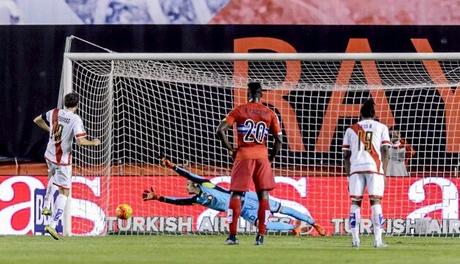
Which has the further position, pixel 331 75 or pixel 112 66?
pixel 331 75

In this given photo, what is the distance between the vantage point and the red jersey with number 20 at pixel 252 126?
14945 mm

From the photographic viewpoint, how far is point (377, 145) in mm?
14859

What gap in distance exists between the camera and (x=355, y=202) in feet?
48.4

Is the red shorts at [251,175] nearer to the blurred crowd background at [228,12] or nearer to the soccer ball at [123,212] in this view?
the soccer ball at [123,212]

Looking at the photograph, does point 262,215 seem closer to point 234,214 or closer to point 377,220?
point 234,214

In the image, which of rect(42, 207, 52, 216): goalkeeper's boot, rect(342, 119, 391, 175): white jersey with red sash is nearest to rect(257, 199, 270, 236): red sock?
rect(342, 119, 391, 175): white jersey with red sash

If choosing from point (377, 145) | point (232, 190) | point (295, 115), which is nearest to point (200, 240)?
point (232, 190)

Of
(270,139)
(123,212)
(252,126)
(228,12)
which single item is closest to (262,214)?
(252,126)

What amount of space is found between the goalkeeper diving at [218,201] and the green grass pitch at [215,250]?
84 centimetres

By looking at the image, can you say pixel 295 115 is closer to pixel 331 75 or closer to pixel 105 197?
pixel 331 75

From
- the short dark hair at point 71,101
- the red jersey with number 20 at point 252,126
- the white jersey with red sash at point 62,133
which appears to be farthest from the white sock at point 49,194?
the red jersey with number 20 at point 252,126

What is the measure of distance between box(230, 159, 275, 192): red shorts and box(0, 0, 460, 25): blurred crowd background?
7.22 metres

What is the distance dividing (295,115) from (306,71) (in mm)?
902

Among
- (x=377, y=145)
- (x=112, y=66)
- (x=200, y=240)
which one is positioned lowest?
(x=200, y=240)
